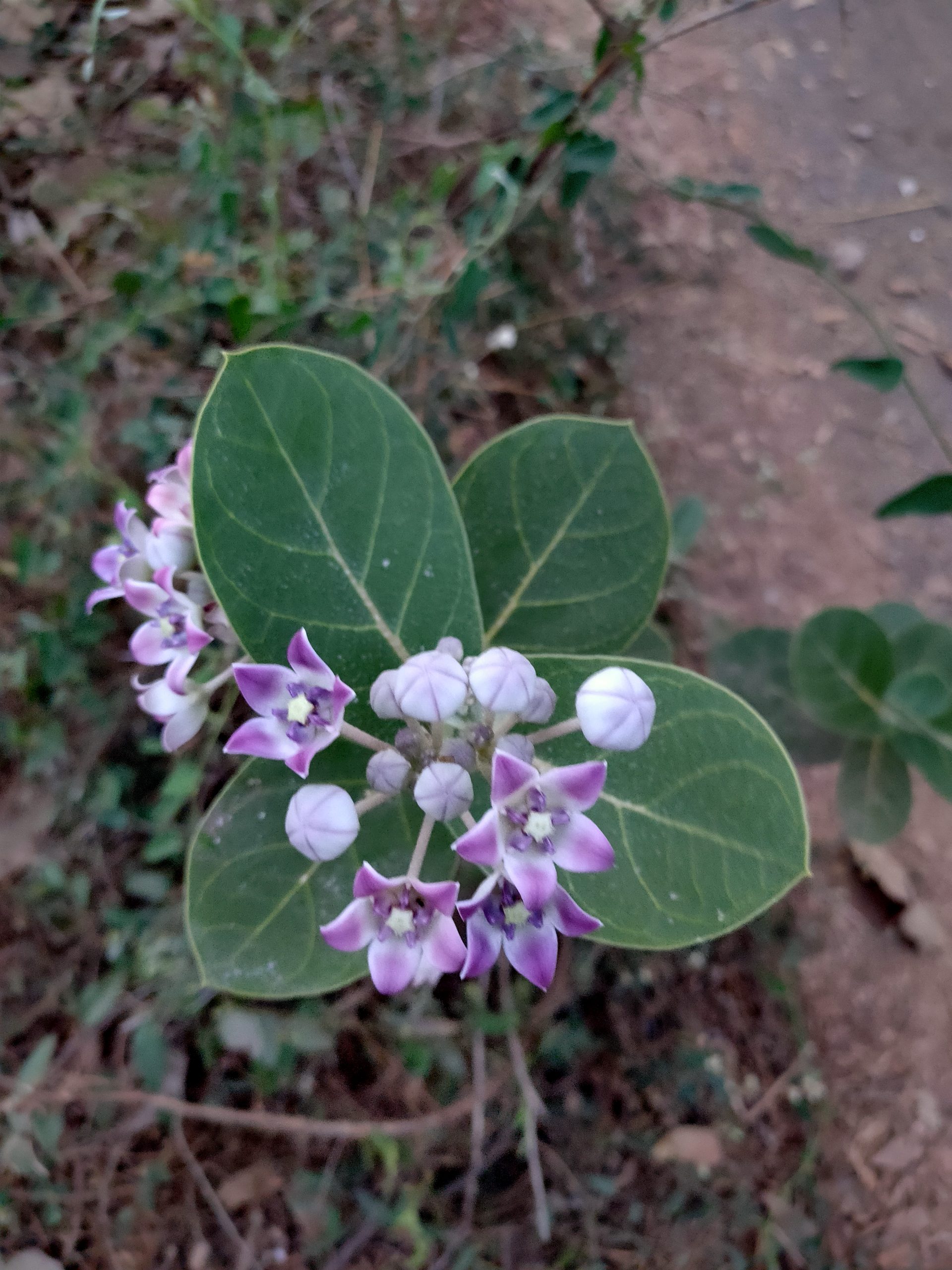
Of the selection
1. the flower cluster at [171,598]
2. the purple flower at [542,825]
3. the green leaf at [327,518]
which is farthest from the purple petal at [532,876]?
the flower cluster at [171,598]

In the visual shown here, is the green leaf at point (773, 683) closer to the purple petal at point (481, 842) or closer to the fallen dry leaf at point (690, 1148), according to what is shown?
the fallen dry leaf at point (690, 1148)

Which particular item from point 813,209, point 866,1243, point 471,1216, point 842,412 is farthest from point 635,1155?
point 813,209

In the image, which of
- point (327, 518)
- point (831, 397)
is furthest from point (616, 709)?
point (831, 397)

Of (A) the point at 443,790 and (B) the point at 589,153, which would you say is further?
(B) the point at 589,153

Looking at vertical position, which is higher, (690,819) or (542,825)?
(542,825)

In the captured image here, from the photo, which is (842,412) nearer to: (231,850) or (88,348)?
(88,348)

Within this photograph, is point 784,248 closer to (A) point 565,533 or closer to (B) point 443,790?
(A) point 565,533

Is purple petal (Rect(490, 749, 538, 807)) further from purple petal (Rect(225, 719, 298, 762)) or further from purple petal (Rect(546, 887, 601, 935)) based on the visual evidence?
purple petal (Rect(225, 719, 298, 762))
